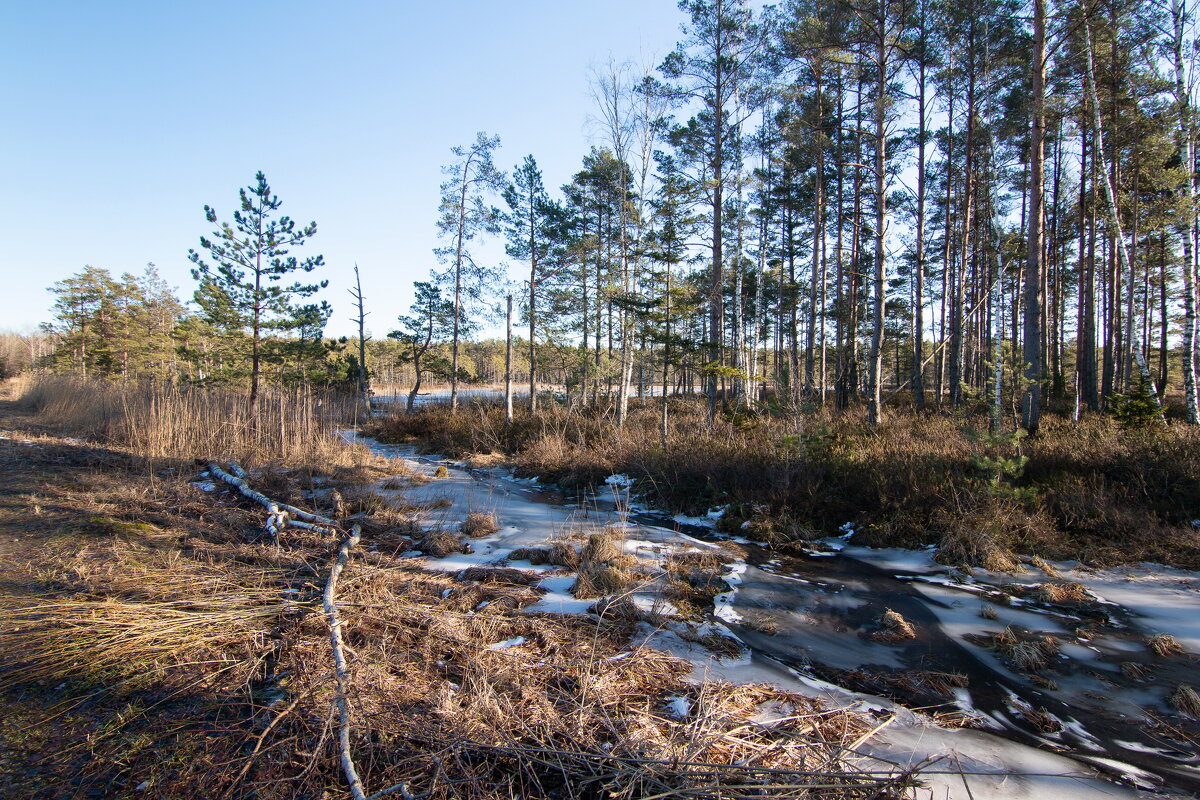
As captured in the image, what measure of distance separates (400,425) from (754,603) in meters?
16.6

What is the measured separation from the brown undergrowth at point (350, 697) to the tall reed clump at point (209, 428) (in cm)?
510

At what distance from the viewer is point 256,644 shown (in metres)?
A: 2.71

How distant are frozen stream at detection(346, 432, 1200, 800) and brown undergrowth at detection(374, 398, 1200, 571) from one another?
1.54ft

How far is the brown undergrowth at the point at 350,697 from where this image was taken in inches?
75.4

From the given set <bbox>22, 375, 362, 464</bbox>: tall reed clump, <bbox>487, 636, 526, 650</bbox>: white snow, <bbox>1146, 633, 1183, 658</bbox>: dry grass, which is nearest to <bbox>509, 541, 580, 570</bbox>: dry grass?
<bbox>487, 636, 526, 650</bbox>: white snow

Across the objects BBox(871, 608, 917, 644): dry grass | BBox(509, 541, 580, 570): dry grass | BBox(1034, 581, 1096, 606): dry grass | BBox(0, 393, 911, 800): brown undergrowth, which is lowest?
BBox(871, 608, 917, 644): dry grass

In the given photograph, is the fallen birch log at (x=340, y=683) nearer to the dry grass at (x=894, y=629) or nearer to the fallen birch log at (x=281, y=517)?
the fallen birch log at (x=281, y=517)

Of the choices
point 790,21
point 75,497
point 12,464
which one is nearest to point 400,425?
point 12,464

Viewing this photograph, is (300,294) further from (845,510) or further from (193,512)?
(845,510)

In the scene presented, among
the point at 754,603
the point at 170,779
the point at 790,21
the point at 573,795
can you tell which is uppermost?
the point at 790,21

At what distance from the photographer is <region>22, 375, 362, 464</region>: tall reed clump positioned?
877 cm

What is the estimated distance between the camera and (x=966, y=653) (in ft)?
12.5

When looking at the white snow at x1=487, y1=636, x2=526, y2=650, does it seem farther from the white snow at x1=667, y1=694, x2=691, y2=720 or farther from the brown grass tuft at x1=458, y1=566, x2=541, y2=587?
the brown grass tuft at x1=458, y1=566, x2=541, y2=587

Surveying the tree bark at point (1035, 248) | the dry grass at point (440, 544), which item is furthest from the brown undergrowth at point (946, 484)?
the dry grass at point (440, 544)
